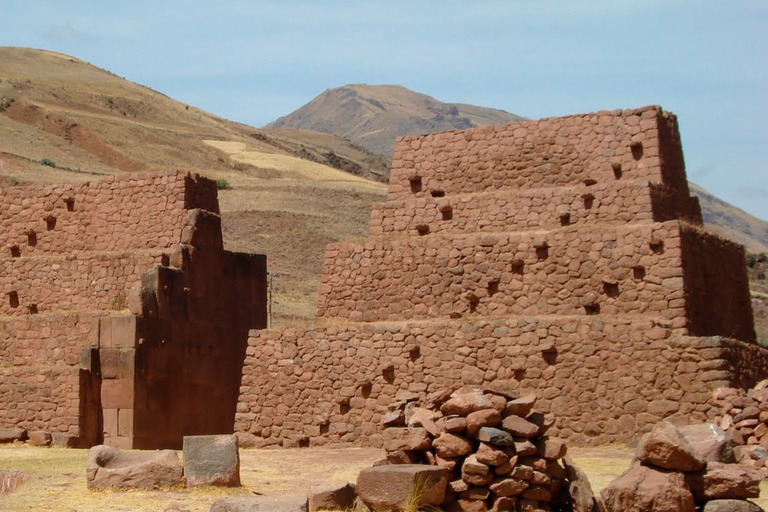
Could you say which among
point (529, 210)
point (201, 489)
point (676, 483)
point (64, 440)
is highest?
point (529, 210)

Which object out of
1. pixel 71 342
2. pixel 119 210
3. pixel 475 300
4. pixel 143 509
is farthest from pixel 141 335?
pixel 143 509

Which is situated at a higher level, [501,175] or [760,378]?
[501,175]

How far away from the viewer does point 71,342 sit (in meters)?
24.0

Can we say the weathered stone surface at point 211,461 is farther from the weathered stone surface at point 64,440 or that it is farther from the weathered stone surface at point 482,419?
the weathered stone surface at point 64,440

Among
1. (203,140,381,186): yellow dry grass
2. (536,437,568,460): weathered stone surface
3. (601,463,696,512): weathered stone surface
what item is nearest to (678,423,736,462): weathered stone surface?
(601,463,696,512): weathered stone surface

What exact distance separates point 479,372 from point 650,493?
776cm

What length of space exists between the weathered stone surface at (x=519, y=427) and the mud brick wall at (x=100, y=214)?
39.0ft

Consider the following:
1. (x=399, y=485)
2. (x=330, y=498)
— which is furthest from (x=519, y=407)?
(x=330, y=498)

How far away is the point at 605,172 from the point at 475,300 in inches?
128

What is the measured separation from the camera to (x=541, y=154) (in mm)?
23094

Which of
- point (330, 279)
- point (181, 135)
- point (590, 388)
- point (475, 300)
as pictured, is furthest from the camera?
point (181, 135)

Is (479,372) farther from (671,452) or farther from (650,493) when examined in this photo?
(650,493)

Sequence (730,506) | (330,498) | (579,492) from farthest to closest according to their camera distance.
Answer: (579,492) → (330,498) → (730,506)

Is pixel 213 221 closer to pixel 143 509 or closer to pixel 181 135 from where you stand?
pixel 143 509
